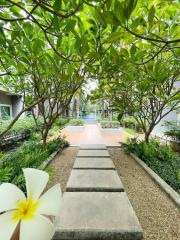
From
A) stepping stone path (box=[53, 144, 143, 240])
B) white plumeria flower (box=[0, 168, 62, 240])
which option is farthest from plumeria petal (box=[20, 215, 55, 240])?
stepping stone path (box=[53, 144, 143, 240])

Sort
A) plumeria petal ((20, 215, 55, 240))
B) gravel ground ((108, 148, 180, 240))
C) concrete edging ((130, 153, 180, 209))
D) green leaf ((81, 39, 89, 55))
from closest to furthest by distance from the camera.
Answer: plumeria petal ((20, 215, 55, 240))
green leaf ((81, 39, 89, 55))
gravel ground ((108, 148, 180, 240))
concrete edging ((130, 153, 180, 209))

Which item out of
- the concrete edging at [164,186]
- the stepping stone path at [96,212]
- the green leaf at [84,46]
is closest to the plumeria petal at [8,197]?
the green leaf at [84,46]

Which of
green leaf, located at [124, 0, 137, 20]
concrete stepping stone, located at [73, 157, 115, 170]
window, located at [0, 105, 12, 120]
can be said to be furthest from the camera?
window, located at [0, 105, 12, 120]

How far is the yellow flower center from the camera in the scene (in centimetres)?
30

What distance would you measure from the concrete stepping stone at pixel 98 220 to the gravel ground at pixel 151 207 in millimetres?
336

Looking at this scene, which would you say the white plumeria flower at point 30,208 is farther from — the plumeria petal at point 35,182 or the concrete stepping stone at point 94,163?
the concrete stepping stone at point 94,163

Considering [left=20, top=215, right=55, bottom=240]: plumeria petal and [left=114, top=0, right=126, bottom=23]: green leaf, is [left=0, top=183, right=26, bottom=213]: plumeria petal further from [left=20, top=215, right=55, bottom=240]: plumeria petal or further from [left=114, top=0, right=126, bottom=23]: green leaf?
[left=114, top=0, right=126, bottom=23]: green leaf

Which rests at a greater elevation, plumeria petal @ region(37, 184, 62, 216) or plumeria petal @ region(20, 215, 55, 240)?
plumeria petal @ region(37, 184, 62, 216)

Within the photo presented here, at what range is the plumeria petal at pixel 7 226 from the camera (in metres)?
0.27

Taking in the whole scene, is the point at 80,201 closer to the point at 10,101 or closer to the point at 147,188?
the point at 147,188

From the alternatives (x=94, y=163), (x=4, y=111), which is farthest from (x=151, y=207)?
(x=4, y=111)

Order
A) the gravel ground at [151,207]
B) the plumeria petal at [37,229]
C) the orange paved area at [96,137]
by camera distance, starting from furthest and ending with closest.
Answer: the orange paved area at [96,137] < the gravel ground at [151,207] < the plumeria petal at [37,229]

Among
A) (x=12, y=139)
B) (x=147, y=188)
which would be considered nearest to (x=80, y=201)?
(x=147, y=188)

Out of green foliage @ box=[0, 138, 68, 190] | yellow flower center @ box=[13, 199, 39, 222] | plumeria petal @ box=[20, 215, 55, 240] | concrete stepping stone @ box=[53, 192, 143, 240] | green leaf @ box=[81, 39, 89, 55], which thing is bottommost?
concrete stepping stone @ box=[53, 192, 143, 240]
